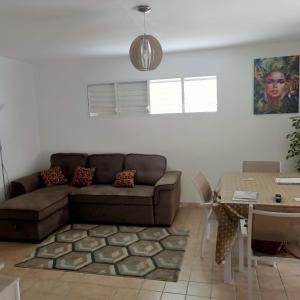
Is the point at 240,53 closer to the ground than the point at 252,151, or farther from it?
farther from it

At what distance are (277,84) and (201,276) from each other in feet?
8.98

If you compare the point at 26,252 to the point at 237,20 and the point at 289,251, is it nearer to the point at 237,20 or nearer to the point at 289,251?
the point at 289,251

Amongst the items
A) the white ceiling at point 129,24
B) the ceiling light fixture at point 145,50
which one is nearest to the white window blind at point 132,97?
the white ceiling at point 129,24

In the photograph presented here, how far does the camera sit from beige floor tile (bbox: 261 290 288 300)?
7.65 ft

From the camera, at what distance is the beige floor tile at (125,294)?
7.91 feet

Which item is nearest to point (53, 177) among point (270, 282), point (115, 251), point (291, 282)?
point (115, 251)

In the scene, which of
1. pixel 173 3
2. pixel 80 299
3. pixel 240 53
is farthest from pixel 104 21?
pixel 80 299

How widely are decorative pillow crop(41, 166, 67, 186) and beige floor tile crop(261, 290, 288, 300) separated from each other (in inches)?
125

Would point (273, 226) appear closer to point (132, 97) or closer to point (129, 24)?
point (129, 24)

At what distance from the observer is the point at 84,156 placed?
187 inches

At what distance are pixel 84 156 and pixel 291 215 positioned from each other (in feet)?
11.3

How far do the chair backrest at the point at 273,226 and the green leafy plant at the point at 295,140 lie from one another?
7.38ft

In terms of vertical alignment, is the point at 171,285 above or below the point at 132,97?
below

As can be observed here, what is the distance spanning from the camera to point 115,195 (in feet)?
12.8
